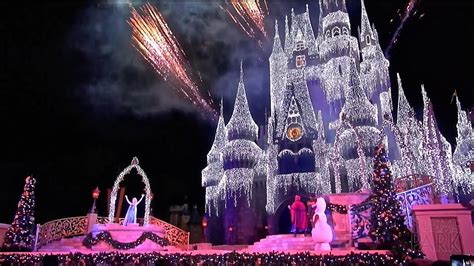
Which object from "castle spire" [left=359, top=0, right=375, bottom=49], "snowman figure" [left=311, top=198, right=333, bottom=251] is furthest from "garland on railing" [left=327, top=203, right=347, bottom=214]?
"castle spire" [left=359, top=0, right=375, bottom=49]

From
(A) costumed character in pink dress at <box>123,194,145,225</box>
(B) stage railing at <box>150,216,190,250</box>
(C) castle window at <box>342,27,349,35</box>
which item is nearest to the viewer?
(A) costumed character in pink dress at <box>123,194,145,225</box>

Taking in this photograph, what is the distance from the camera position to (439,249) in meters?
8.95

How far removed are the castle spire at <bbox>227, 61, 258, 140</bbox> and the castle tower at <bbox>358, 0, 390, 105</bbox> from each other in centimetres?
1346

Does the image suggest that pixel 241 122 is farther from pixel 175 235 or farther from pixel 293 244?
pixel 293 244

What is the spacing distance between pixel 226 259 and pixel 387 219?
4.83 meters

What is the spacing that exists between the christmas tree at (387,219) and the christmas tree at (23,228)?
14330mm

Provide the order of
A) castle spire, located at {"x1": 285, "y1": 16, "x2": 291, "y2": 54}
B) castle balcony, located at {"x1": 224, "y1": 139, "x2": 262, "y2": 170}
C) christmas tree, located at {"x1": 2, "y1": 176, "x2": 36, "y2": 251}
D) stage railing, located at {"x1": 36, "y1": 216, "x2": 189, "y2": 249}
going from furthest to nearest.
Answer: castle spire, located at {"x1": 285, "y1": 16, "x2": 291, "y2": 54}, castle balcony, located at {"x1": 224, "y1": 139, "x2": 262, "y2": 170}, stage railing, located at {"x1": 36, "y1": 216, "x2": 189, "y2": 249}, christmas tree, located at {"x1": 2, "y1": 176, "x2": 36, "y2": 251}

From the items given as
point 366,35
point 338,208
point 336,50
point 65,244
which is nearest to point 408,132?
point 336,50

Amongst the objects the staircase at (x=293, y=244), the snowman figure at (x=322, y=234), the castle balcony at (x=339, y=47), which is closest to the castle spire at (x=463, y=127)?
the castle balcony at (x=339, y=47)

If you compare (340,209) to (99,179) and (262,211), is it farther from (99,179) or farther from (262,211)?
(99,179)

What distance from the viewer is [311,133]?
3694 centimetres

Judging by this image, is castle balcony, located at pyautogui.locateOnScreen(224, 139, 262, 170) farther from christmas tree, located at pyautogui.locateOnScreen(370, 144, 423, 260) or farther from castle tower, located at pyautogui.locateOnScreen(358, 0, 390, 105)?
christmas tree, located at pyautogui.locateOnScreen(370, 144, 423, 260)

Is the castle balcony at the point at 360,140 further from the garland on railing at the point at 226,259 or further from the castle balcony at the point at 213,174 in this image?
the garland on railing at the point at 226,259

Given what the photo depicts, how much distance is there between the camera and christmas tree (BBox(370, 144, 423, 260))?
906cm
